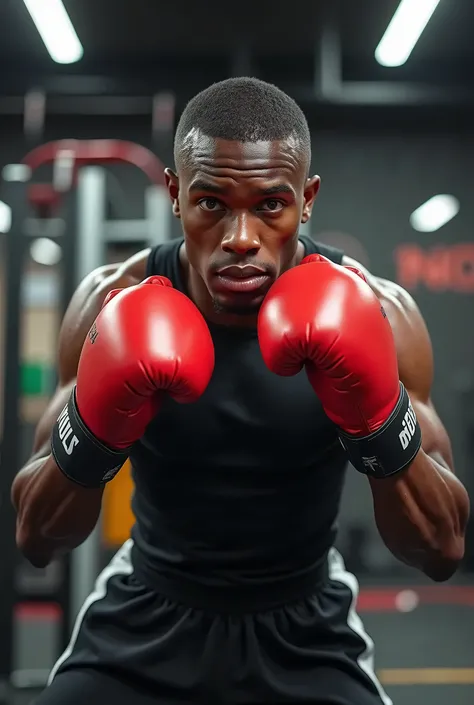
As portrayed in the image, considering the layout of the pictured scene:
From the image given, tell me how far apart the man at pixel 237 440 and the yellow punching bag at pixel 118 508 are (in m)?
1.60

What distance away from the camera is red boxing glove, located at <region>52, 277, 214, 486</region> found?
3.66 ft

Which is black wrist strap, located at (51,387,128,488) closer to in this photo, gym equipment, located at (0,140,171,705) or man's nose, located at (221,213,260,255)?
man's nose, located at (221,213,260,255)

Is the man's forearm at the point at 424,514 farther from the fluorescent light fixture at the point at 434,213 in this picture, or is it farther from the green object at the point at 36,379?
the green object at the point at 36,379

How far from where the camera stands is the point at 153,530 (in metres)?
A: 1.43

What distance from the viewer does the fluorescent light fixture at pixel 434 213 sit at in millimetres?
4742

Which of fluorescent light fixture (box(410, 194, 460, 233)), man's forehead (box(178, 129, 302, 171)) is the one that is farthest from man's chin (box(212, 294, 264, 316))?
fluorescent light fixture (box(410, 194, 460, 233))

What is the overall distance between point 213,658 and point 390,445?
539mm

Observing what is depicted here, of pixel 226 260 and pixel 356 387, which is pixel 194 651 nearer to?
pixel 356 387

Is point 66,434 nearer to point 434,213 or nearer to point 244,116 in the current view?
point 244,116

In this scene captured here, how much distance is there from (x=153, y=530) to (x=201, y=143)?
78cm

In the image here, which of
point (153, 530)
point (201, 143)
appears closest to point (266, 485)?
point (153, 530)

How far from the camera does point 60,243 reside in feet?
8.57

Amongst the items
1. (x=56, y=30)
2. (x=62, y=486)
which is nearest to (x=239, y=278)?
(x=62, y=486)

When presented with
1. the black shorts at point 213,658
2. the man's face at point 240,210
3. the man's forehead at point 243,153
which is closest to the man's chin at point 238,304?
the man's face at point 240,210
